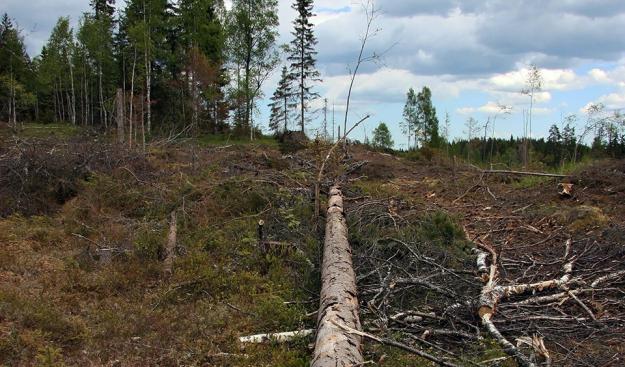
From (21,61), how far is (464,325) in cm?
4045

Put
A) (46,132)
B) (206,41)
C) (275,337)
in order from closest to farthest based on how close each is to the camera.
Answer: (275,337) < (46,132) < (206,41)

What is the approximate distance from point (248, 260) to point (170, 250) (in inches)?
46.9

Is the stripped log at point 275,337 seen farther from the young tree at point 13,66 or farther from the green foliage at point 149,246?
the young tree at point 13,66

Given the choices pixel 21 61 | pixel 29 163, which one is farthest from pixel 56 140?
pixel 21 61

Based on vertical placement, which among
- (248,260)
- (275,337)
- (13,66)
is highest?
(13,66)

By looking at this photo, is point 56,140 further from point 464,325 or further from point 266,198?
point 464,325

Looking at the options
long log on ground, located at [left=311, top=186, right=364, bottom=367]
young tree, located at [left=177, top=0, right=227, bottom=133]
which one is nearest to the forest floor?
long log on ground, located at [left=311, top=186, right=364, bottom=367]

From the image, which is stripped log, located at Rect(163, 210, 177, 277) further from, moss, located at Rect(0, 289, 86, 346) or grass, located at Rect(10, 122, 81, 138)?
grass, located at Rect(10, 122, 81, 138)

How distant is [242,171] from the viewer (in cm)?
1298

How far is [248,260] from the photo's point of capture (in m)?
6.78

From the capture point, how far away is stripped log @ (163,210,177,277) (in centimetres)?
651

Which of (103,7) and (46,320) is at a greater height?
(103,7)

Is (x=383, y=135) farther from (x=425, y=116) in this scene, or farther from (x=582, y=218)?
(x=582, y=218)

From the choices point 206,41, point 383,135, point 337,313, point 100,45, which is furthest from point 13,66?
point 337,313
